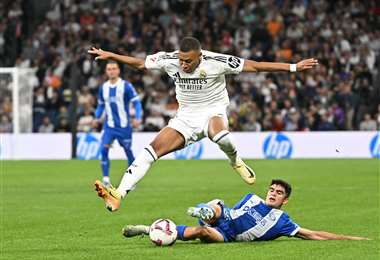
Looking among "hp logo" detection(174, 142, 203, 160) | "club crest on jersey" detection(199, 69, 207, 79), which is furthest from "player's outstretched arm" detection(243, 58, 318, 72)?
"hp logo" detection(174, 142, 203, 160)

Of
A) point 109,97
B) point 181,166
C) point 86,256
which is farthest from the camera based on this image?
point 181,166

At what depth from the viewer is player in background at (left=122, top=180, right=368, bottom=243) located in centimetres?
1055

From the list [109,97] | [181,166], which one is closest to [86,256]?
[109,97]

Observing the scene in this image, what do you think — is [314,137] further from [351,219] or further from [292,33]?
[351,219]

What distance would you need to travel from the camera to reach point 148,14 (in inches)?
1319

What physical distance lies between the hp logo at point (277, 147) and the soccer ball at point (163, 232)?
1808cm

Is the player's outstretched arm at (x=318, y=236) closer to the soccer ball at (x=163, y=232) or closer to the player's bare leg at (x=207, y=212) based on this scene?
the player's bare leg at (x=207, y=212)

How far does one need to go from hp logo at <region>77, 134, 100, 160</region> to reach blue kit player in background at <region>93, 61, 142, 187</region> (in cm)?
913

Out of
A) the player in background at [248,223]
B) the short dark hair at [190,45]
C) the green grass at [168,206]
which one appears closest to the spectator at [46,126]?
the green grass at [168,206]

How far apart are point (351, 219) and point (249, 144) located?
49.3 ft

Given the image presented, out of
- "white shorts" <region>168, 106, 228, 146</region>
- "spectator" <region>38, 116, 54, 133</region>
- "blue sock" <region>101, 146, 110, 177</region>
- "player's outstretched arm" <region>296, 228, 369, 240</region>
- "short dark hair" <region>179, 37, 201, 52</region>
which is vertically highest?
"short dark hair" <region>179, 37, 201, 52</region>

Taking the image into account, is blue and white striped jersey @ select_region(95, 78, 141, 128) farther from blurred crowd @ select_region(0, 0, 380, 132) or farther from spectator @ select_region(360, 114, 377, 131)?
spectator @ select_region(360, 114, 377, 131)

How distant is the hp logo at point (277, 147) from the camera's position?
28.4 metres

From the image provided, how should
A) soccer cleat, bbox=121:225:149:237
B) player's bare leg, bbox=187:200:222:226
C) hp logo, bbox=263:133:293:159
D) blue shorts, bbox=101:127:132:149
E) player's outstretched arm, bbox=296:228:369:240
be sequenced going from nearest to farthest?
player's bare leg, bbox=187:200:222:226 < soccer cleat, bbox=121:225:149:237 < player's outstretched arm, bbox=296:228:369:240 < blue shorts, bbox=101:127:132:149 < hp logo, bbox=263:133:293:159
